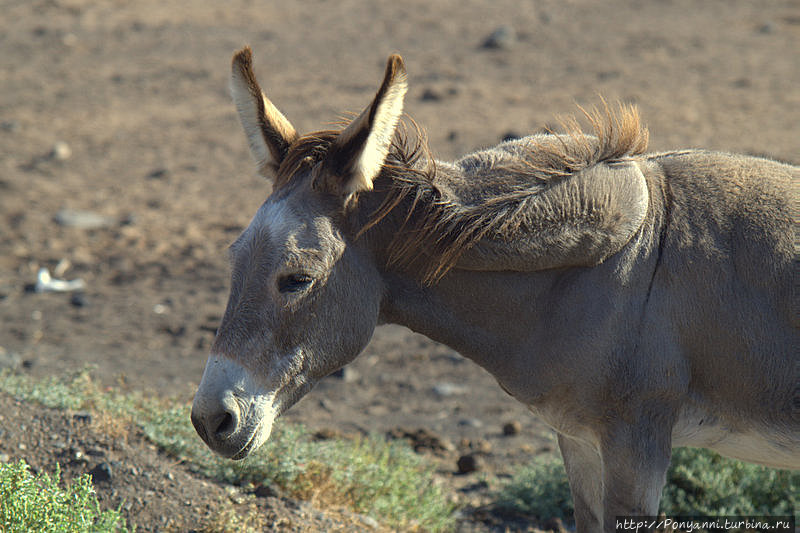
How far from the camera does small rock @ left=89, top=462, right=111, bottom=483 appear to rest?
369 centimetres

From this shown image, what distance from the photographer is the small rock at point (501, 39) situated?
13.3m

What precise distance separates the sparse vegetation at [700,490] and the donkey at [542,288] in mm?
1502

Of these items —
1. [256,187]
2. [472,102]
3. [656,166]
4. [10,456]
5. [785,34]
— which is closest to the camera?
[656,166]

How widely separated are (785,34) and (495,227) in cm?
1229

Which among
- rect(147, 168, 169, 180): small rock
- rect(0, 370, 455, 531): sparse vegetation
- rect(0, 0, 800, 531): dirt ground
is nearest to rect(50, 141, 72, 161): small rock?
rect(0, 0, 800, 531): dirt ground

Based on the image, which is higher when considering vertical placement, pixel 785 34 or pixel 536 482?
pixel 785 34

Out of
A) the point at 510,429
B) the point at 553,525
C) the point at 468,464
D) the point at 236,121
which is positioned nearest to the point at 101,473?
the point at 468,464

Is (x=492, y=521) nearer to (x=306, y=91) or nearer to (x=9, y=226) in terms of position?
(x=9, y=226)

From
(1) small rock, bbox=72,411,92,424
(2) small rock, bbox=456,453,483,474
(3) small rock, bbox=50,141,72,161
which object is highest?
(1) small rock, bbox=72,411,92,424

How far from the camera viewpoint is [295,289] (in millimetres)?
2779

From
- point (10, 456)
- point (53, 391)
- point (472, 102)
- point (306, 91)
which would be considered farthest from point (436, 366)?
point (306, 91)

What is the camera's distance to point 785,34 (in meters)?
13.2

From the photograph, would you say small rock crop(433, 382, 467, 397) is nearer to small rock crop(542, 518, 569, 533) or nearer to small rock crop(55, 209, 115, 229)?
small rock crop(542, 518, 569, 533)

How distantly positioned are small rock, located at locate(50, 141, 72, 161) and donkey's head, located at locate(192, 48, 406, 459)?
7.95 metres
